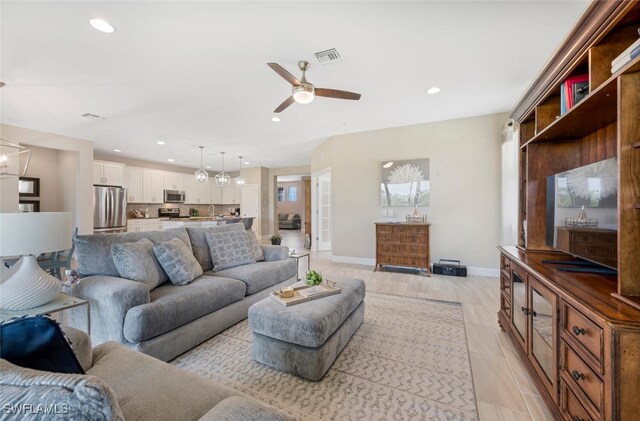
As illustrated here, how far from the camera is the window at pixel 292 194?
15.8 metres

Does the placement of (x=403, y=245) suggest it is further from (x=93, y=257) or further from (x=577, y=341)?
(x=93, y=257)

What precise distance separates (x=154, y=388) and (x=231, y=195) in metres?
9.69

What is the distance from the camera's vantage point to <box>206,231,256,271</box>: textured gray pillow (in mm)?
2977

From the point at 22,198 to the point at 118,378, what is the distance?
22.6 ft

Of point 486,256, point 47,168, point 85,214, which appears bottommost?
point 486,256

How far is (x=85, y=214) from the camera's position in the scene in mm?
5613

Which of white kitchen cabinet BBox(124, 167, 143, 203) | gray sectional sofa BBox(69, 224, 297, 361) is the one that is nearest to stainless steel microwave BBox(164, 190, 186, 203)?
white kitchen cabinet BBox(124, 167, 143, 203)

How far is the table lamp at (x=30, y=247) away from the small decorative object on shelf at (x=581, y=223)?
326 cm

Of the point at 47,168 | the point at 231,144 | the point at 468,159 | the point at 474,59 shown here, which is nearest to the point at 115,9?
the point at 474,59

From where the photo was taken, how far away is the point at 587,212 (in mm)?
1686

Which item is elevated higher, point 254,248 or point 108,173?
point 108,173

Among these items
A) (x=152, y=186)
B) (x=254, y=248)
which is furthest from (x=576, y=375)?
(x=152, y=186)

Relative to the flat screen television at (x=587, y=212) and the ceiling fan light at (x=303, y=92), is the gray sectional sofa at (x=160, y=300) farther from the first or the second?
the flat screen television at (x=587, y=212)

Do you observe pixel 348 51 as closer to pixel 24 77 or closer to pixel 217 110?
pixel 217 110
